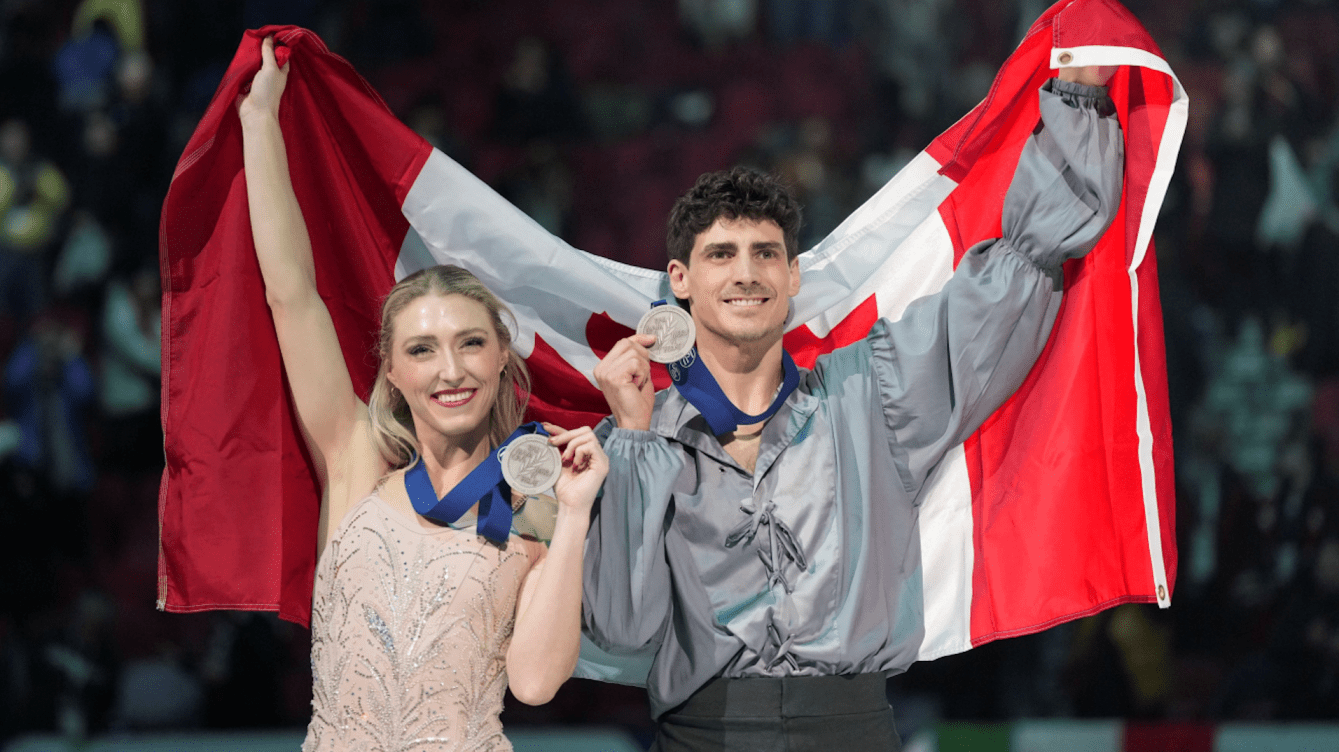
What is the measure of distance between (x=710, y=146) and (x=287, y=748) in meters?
3.17

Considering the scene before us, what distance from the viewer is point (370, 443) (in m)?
2.35

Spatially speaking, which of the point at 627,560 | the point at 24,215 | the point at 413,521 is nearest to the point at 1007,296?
the point at 627,560

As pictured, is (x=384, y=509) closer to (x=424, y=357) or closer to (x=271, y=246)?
(x=424, y=357)

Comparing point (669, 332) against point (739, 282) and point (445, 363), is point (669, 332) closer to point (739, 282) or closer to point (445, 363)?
point (739, 282)

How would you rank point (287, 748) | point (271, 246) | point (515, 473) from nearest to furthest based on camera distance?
point (515, 473), point (271, 246), point (287, 748)

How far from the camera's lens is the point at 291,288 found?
2324 mm

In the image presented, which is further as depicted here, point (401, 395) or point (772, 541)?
point (401, 395)

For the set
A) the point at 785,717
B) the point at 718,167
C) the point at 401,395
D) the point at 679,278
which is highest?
the point at 718,167

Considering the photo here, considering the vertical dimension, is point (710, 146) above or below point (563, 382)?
above

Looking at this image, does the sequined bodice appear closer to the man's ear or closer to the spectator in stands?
the man's ear

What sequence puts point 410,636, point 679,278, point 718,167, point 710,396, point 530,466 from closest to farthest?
point 530,466 < point 410,636 < point 710,396 < point 679,278 < point 718,167

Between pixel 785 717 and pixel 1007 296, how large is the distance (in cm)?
89

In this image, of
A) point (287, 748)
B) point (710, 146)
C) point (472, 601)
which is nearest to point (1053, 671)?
point (710, 146)

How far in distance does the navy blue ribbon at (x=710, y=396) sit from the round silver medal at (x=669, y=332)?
3 cm
